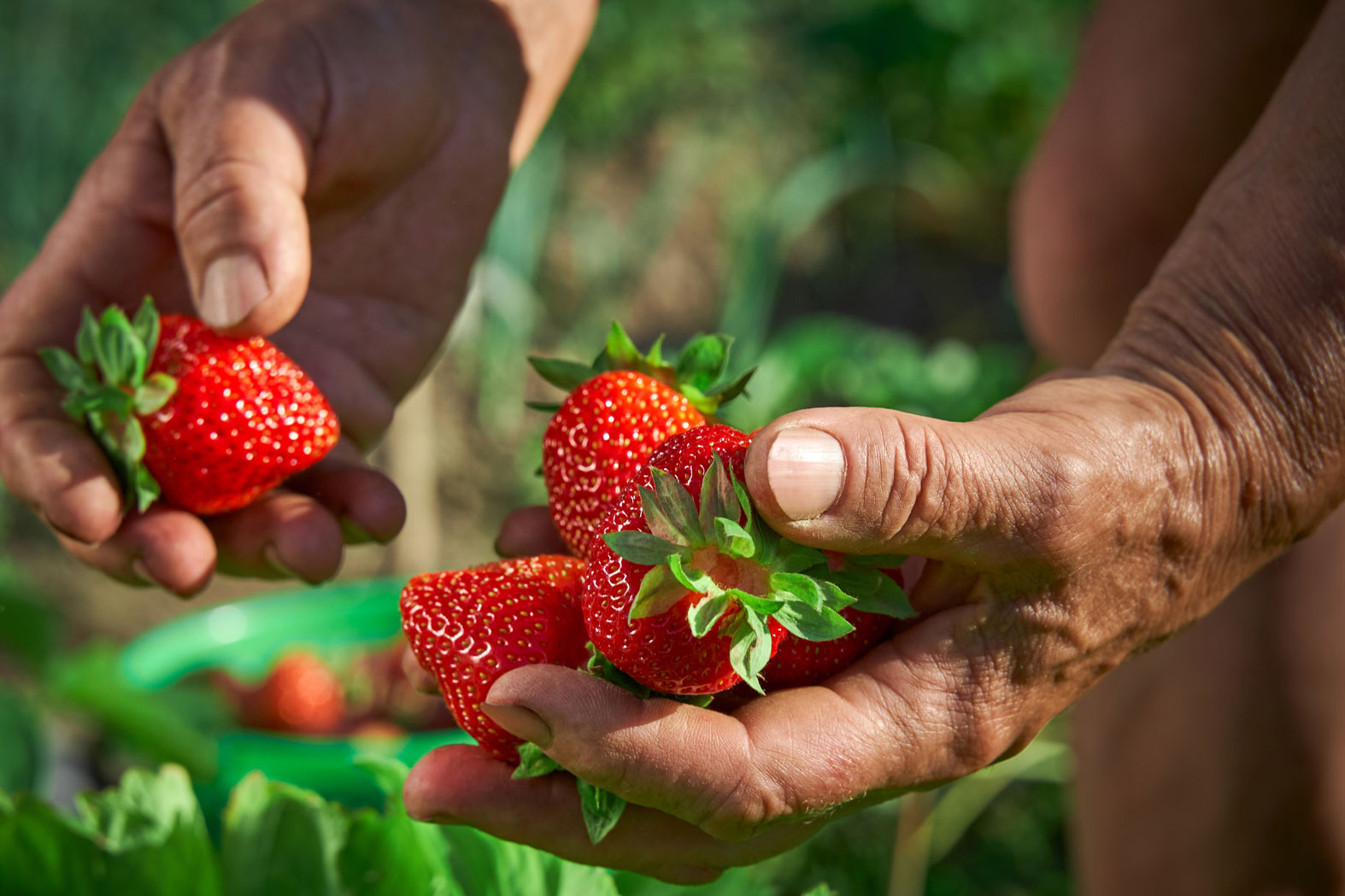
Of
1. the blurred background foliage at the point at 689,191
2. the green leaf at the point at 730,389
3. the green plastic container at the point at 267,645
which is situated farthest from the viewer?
the blurred background foliage at the point at 689,191

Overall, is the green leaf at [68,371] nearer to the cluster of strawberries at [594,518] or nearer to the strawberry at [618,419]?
the cluster of strawberries at [594,518]

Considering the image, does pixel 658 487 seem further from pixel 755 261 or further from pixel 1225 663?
pixel 755 261

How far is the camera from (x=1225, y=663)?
1314mm

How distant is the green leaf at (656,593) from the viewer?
64cm

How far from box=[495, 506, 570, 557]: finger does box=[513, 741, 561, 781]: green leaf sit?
0.67 feet

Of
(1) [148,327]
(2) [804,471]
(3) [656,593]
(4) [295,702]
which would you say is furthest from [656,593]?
(4) [295,702]

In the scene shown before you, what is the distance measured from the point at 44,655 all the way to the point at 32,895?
1.23 metres

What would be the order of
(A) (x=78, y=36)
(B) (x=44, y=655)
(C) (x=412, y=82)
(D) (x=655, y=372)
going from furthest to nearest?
(A) (x=78, y=36), (B) (x=44, y=655), (C) (x=412, y=82), (D) (x=655, y=372)

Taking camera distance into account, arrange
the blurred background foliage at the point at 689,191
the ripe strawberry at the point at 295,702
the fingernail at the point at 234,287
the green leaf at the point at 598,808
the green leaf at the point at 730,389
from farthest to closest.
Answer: the blurred background foliage at the point at 689,191 → the ripe strawberry at the point at 295,702 → the fingernail at the point at 234,287 → the green leaf at the point at 730,389 → the green leaf at the point at 598,808

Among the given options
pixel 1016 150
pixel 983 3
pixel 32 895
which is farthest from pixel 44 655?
pixel 983 3

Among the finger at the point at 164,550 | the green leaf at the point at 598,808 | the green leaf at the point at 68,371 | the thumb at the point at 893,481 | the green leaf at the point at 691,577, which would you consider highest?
the thumb at the point at 893,481

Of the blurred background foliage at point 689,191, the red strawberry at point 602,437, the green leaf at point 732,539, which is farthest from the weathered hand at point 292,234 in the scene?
the blurred background foliage at point 689,191

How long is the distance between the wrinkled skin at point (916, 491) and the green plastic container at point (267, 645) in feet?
2.06

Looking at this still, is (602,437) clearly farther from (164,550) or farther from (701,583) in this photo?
(164,550)
